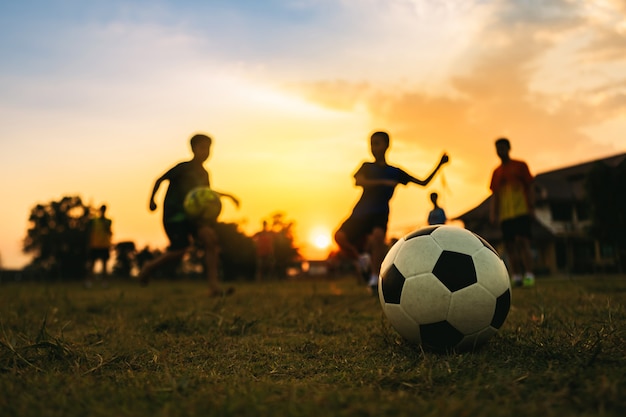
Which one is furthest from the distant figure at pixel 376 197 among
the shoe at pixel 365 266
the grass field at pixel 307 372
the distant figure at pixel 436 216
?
the shoe at pixel 365 266

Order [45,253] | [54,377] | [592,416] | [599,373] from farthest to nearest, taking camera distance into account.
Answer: [45,253] < [54,377] < [599,373] < [592,416]

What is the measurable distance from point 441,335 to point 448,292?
0.24 m

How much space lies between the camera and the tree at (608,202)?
95.0 feet

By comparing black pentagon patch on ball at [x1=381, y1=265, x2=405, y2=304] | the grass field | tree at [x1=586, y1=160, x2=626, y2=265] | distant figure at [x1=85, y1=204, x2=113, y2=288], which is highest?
tree at [x1=586, y1=160, x2=626, y2=265]

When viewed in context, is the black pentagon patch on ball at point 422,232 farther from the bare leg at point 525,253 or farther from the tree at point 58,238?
the tree at point 58,238

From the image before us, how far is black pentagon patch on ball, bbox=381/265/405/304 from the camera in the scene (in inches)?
110

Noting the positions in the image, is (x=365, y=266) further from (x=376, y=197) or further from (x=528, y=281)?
(x=376, y=197)

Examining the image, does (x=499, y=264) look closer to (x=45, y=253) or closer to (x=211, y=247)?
(x=211, y=247)

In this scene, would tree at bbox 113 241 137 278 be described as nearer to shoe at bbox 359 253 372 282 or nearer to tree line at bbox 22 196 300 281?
tree line at bbox 22 196 300 281

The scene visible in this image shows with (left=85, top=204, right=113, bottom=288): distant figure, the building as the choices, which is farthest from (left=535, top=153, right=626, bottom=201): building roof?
(left=85, top=204, right=113, bottom=288): distant figure

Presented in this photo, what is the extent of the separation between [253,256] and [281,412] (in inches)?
1394

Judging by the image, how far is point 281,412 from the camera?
1586 mm

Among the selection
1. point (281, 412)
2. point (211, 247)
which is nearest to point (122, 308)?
point (211, 247)

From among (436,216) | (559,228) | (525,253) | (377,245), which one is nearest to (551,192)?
(559,228)
